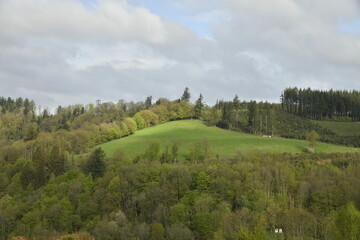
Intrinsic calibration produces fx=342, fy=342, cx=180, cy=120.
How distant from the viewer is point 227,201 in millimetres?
85875

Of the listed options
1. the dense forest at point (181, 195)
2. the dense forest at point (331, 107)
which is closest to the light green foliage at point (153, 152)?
the dense forest at point (181, 195)

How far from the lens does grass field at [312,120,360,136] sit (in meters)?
154

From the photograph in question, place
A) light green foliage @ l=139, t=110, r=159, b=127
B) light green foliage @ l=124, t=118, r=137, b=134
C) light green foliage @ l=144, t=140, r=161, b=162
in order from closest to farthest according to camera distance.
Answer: light green foliage @ l=144, t=140, r=161, b=162, light green foliage @ l=124, t=118, r=137, b=134, light green foliage @ l=139, t=110, r=159, b=127

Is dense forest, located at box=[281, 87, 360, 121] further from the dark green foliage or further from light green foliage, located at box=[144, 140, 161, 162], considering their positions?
light green foliage, located at box=[144, 140, 161, 162]

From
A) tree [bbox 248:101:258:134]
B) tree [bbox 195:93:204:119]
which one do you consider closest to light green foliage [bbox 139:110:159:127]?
tree [bbox 195:93:204:119]

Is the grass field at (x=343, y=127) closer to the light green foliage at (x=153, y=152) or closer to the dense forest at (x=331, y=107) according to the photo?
the dense forest at (x=331, y=107)

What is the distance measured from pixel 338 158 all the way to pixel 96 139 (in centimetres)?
10223

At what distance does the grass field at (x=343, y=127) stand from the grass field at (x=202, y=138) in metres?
36.6

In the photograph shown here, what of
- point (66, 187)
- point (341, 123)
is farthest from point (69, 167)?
point (341, 123)

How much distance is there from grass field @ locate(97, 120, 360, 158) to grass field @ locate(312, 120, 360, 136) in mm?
36551

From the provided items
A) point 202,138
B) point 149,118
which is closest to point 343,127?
point 202,138

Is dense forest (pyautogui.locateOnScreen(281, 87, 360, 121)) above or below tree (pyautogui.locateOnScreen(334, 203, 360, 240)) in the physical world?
above

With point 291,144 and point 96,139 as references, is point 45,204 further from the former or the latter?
point 291,144

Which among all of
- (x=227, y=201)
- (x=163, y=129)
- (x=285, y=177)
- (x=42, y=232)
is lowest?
(x=42, y=232)
